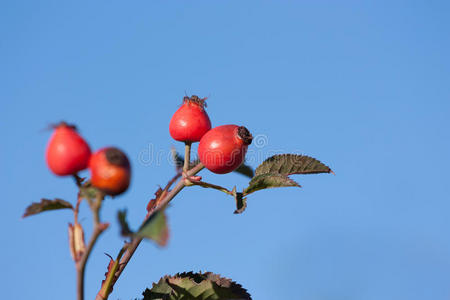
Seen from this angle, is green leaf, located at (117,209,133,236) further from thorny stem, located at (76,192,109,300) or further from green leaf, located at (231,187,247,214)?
green leaf, located at (231,187,247,214)

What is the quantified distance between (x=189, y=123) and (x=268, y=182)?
754 mm

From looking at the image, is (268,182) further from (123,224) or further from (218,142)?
(123,224)

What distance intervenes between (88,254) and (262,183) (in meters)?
1.32

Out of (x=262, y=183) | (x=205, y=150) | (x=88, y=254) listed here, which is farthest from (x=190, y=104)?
(x=88, y=254)

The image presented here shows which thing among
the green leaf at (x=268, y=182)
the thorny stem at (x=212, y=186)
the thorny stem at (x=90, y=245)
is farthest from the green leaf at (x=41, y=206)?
the green leaf at (x=268, y=182)

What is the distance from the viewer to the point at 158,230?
2059mm

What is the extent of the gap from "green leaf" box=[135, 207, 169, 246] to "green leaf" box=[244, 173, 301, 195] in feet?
3.60

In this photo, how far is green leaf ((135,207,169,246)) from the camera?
202 cm

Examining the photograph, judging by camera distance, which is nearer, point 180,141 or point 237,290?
point 237,290

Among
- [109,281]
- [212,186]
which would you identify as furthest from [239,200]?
[109,281]

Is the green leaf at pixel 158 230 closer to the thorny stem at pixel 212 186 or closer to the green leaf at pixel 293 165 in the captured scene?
Answer: the thorny stem at pixel 212 186

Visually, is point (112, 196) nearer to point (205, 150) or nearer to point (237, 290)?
point (205, 150)

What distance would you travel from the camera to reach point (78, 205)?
2455 millimetres

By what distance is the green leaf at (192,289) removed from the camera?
3.12 m
